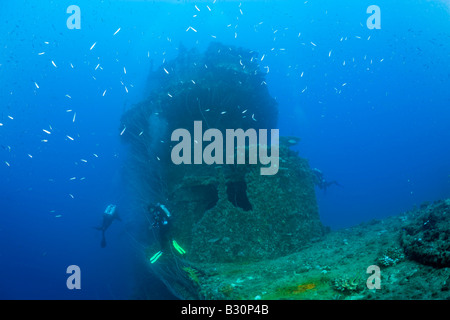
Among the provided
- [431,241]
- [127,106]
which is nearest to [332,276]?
[431,241]

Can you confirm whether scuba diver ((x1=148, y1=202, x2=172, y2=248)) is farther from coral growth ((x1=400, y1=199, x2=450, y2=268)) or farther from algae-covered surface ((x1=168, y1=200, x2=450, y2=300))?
coral growth ((x1=400, y1=199, x2=450, y2=268))

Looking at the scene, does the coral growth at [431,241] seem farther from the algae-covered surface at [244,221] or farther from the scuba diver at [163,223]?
the scuba diver at [163,223]

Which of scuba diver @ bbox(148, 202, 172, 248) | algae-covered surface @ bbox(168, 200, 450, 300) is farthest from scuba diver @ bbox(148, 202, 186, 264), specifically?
algae-covered surface @ bbox(168, 200, 450, 300)

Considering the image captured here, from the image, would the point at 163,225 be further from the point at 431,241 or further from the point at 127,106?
the point at 127,106

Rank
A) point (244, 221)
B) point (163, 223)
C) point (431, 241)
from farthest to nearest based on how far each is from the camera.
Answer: point (244, 221)
point (163, 223)
point (431, 241)

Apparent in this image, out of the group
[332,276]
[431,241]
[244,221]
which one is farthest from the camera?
[244,221]

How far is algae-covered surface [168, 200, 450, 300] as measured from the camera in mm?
3812

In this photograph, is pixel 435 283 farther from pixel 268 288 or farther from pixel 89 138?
pixel 89 138

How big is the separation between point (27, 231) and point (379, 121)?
140 m

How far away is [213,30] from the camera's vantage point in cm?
7788

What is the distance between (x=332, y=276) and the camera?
5.05 m

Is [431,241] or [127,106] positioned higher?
[127,106]

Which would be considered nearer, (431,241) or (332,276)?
(431,241)
